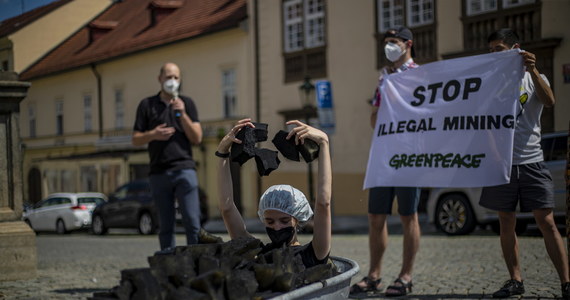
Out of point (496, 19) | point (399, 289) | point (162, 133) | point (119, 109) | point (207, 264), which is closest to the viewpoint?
point (207, 264)

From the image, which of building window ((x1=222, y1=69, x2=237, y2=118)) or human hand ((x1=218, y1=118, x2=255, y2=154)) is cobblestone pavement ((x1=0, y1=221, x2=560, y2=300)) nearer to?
human hand ((x1=218, y1=118, x2=255, y2=154))

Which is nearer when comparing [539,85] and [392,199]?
[539,85]

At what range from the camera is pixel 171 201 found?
7039mm

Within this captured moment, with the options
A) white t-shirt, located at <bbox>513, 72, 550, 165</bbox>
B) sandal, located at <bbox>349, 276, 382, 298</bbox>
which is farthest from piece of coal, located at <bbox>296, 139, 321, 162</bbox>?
sandal, located at <bbox>349, 276, 382, 298</bbox>

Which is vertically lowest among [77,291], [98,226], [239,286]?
[98,226]

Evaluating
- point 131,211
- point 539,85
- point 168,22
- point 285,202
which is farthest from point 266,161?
point 168,22

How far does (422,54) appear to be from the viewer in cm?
2148

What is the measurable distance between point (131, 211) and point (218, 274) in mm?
19700

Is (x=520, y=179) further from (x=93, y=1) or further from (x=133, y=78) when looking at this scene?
(x=133, y=78)

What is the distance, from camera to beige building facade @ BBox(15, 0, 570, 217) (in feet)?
66.0

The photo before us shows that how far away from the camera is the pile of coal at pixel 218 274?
2.50 m

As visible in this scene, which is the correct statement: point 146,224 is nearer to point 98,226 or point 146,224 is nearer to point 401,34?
point 98,226

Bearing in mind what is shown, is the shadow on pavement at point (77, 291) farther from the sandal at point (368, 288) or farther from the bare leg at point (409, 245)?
the bare leg at point (409, 245)

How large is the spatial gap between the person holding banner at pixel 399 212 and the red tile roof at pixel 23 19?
2.62 m
